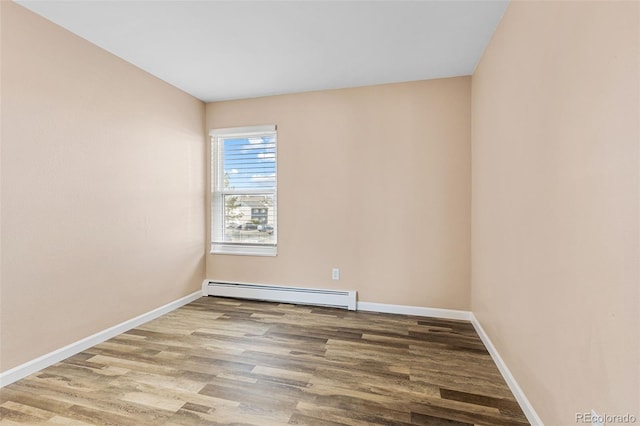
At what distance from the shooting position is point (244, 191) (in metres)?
3.69

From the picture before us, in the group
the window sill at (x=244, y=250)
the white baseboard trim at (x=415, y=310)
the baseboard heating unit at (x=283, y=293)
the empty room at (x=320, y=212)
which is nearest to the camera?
the empty room at (x=320, y=212)

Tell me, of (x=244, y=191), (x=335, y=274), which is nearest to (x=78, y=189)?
(x=244, y=191)

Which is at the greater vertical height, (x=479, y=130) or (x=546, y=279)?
(x=479, y=130)

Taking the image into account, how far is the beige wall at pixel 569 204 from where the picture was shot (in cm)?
90

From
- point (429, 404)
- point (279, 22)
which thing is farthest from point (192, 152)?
point (429, 404)

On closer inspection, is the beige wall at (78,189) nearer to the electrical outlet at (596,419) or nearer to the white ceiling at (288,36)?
the white ceiling at (288,36)

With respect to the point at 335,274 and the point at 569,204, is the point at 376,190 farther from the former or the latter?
the point at 569,204

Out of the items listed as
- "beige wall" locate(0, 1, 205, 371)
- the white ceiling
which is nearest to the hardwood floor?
"beige wall" locate(0, 1, 205, 371)

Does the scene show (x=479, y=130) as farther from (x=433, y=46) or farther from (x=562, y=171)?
(x=562, y=171)

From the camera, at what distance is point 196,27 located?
2162 millimetres

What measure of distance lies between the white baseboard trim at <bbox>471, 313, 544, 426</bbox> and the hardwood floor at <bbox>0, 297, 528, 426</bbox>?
0.04 meters

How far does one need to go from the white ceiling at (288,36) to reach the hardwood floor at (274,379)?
2.50 m

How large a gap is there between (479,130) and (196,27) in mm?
2500

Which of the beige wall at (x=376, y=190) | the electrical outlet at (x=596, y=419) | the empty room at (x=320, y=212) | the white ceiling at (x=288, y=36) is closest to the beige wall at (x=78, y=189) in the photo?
the empty room at (x=320, y=212)
